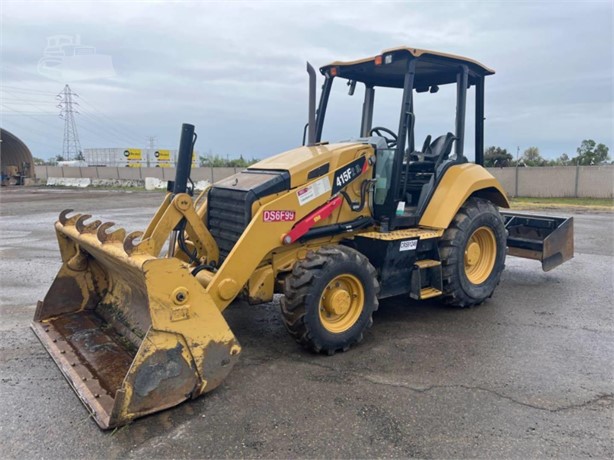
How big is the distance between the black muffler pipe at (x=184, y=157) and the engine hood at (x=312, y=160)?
0.80m

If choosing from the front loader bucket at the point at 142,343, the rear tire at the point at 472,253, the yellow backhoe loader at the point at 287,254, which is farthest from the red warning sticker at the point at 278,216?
the rear tire at the point at 472,253

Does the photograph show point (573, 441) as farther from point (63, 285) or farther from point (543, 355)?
point (63, 285)

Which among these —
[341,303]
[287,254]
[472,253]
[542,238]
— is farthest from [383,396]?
[542,238]

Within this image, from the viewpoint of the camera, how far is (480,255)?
612cm

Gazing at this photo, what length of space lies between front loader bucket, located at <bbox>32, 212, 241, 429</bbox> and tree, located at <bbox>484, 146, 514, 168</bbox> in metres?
28.4

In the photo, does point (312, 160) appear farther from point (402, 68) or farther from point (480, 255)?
point (480, 255)

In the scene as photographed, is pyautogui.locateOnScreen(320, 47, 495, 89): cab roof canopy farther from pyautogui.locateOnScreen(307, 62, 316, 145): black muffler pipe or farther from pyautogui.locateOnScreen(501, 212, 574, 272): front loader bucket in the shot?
pyautogui.locateOnScreen(501, 212, 574, 272): front loader bucket

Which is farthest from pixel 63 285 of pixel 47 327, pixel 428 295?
pixel 428 295

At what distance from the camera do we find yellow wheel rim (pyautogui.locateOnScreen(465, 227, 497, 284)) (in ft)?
19.4

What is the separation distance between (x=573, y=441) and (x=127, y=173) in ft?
126

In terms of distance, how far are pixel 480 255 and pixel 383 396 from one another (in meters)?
3.11

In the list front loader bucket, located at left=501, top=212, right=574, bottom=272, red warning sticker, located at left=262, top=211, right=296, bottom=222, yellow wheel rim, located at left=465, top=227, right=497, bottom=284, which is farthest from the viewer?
front loader bucket, located at left=501, top=212, right=574, bottom=272

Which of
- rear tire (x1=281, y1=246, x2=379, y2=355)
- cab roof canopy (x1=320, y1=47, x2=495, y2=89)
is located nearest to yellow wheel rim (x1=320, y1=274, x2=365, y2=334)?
rear tire (x1=281, y1=246, x2=379, y2=355)

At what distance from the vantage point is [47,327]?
4664 millimetres
